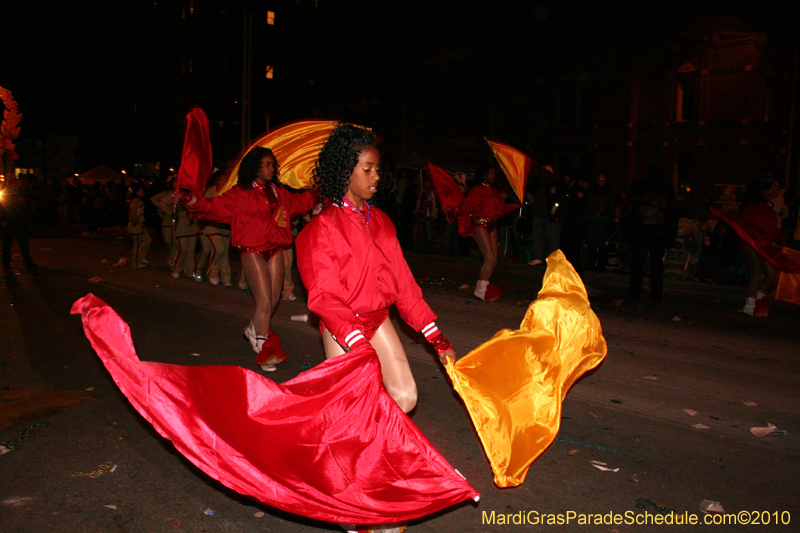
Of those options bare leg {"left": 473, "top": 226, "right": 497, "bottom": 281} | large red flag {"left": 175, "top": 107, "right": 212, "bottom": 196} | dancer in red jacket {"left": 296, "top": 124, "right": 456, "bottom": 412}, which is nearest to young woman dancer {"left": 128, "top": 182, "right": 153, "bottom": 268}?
bare leg {"left": 473, "top": 226, "right": 497, "bottom": 281}

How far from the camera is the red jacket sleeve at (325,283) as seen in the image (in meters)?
3.21

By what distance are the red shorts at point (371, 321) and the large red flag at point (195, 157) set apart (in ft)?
9.53

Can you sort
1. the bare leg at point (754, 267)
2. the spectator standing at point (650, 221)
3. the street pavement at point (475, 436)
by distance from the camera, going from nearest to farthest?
the street pavement at point (475, 436) → the bare leg at point (754, 267) → the spectator standing at point (650, 221)

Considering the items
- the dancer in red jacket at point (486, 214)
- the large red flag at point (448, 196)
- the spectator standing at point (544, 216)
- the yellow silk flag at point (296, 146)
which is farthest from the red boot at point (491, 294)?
the spectator standing at point (544, 216)

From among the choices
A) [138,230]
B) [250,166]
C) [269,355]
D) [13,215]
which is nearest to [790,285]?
[269,355]

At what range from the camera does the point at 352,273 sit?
341 cm

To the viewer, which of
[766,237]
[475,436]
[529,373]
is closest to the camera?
[529,373]

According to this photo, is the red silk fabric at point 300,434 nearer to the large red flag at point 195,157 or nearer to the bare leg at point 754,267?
the large red flag at point 195,157

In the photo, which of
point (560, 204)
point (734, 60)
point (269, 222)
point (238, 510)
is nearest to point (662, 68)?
point (734, 60)

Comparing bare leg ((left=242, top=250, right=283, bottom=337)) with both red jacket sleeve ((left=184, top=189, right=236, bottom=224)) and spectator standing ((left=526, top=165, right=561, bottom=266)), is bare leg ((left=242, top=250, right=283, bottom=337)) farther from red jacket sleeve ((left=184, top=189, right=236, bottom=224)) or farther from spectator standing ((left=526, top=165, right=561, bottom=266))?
spectator standing ((left=526, top=165, right=561, bottom=266))

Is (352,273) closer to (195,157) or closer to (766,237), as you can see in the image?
(195,157)

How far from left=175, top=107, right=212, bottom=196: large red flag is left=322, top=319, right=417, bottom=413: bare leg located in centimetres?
292

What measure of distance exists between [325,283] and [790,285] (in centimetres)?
798

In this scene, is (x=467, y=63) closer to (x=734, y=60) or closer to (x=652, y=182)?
(x=734, y=60)
